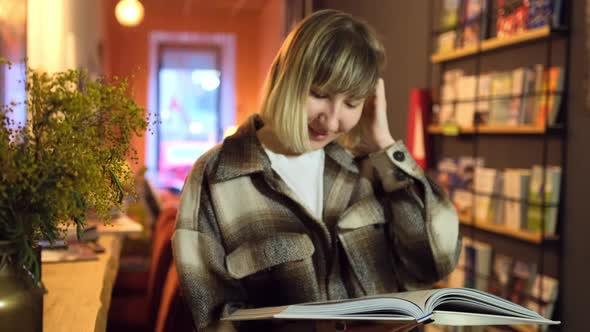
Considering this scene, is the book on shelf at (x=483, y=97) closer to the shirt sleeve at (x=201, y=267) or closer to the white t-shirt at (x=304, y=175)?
the white t-shirt at (x=304, y=175)

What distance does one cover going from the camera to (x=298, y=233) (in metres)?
1.34

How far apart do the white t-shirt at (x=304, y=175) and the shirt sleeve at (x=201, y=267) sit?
20 centimetres

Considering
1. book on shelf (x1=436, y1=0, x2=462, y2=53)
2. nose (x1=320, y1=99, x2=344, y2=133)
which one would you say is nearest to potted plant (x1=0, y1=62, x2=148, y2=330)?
nose (x1=320, y1=99, x2=344, y2=133)

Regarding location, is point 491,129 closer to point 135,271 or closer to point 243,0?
point 135,271

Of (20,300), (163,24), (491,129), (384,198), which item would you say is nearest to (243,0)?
(163,24)

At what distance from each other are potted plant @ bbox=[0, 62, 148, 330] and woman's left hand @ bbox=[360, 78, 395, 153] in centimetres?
77

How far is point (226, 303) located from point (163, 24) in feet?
33.0

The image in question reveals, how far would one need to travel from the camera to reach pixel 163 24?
10719 mm

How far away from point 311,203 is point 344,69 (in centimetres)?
32

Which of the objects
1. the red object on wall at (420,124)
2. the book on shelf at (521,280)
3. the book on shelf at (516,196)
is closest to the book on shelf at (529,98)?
the book on shelf at (516,196)

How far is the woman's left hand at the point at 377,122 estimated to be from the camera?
149cm

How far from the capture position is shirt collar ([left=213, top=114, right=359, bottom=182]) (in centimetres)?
133

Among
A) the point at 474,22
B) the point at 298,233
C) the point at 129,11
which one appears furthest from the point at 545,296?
the point at 129,11

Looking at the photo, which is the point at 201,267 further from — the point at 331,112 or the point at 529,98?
the point at 529,98
